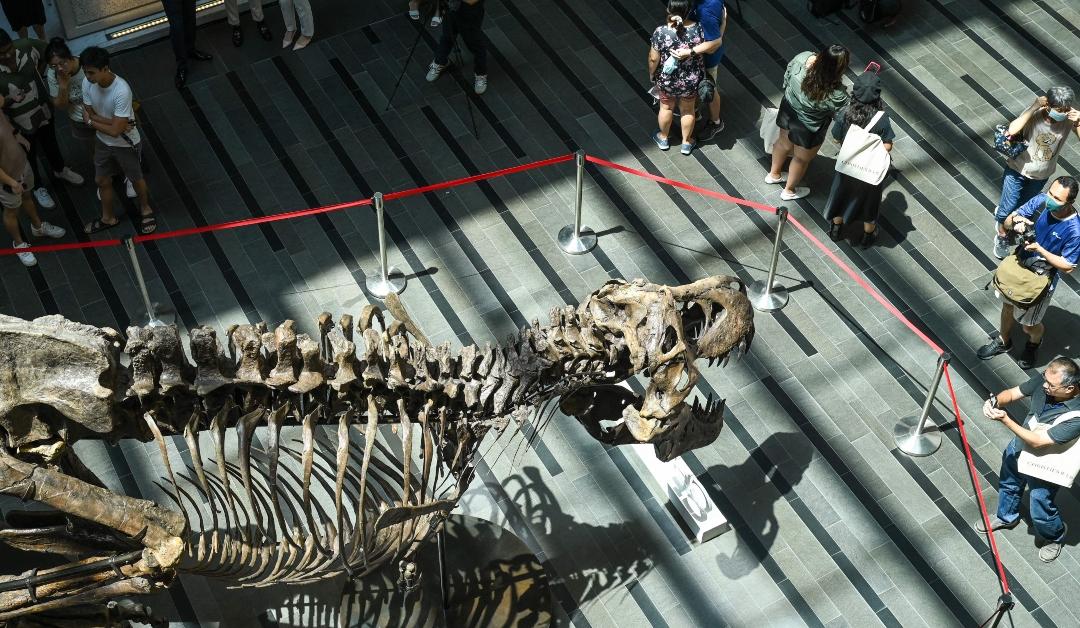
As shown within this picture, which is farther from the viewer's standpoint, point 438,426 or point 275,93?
point 275,93

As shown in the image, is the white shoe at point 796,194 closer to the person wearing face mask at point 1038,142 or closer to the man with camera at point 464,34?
the person wearing face mask at point 1038,142

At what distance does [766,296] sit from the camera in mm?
10828

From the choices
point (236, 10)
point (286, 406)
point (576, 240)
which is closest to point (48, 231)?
point (236, 10)

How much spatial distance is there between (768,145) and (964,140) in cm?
197

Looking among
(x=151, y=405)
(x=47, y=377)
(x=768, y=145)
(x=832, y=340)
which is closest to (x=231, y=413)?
(x=151, y=405)

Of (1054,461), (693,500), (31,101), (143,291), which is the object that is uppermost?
(31,101)

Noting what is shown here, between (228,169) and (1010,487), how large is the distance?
7037 millimetres

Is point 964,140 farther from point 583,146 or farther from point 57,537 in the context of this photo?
point 57,537

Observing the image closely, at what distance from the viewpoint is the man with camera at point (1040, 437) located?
864 centimetres

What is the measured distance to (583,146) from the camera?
12.1 m

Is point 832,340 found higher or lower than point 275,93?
lower

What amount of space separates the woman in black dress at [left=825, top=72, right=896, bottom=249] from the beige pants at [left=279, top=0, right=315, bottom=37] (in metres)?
5.16

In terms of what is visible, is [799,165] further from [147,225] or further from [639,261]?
[147,225]

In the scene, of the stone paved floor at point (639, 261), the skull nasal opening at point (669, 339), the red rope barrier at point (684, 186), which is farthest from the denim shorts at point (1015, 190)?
the skull nasal opening at point (669, 339)
